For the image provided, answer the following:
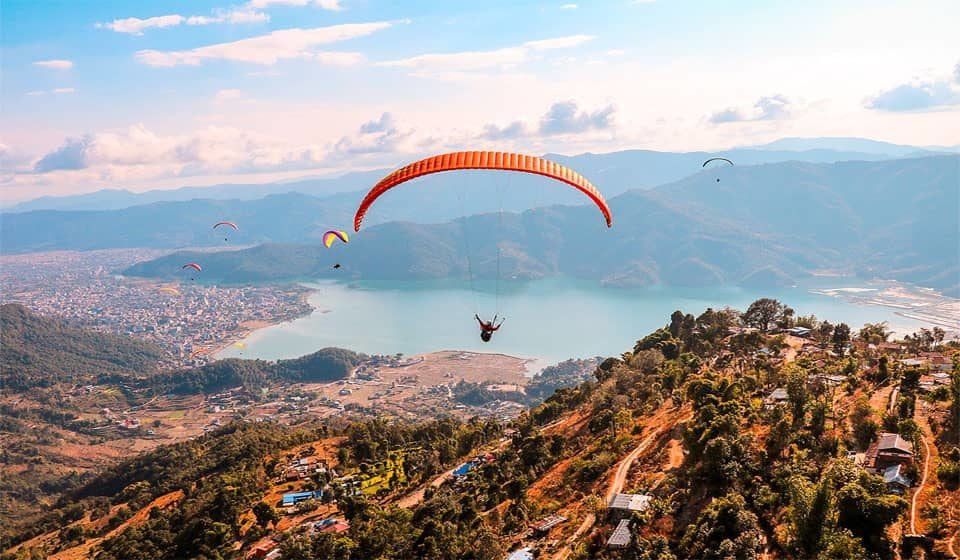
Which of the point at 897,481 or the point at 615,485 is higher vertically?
the point at 897,481

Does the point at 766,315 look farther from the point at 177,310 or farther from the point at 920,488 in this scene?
the point at 177,310

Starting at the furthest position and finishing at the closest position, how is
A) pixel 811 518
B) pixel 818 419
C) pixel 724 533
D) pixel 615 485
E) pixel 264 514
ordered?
pixel 264 514 → pixel 615 485 → pixel 818 419 → pixel 724 533 → pixel 811 518

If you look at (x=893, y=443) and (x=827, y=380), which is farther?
(x=827, y=380)

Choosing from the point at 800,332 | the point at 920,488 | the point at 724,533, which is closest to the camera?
the point at 920,488

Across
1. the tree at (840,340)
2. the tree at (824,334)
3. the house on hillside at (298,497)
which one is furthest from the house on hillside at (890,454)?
the house on hillside at (298,497)

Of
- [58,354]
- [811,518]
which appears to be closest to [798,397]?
[811,518]

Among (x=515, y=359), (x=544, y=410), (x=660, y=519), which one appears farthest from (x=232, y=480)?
(x=515, y=359)

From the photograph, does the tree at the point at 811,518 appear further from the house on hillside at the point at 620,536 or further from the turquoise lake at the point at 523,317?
the turquoise lake at the point at 523,317
